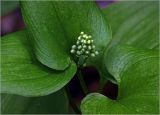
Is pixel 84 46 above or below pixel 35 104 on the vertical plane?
above

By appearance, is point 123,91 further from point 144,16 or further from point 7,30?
point 7,30

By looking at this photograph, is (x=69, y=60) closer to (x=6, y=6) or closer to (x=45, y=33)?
(x=45, y=33)

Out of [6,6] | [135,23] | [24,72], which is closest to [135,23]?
[135,23]

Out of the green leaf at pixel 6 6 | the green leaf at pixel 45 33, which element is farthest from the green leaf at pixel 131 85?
the green leaf at pixel 6 6

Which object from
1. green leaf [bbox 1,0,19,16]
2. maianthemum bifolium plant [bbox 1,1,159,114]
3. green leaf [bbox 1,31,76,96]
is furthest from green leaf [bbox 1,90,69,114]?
green leaf [bbox 1,0,19,16]

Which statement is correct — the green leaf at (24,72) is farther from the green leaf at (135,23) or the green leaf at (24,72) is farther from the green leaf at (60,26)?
the green leaf at (135,23)

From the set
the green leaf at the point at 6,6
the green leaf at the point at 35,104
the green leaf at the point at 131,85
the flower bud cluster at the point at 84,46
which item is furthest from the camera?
the green leaf at the point at 6,6

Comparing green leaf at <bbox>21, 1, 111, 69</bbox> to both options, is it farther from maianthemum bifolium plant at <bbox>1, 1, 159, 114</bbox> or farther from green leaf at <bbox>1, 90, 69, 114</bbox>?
green leaf at <bbox>1, 90, 69, 114</bbox>

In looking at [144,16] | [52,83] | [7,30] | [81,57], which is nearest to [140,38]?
[144,16]
